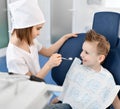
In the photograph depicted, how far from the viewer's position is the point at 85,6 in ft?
11.4

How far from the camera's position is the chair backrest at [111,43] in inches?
53.4

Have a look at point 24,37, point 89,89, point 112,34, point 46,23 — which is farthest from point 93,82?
point 46,23

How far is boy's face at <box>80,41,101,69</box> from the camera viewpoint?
134 cm

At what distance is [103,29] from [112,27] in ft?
0.20

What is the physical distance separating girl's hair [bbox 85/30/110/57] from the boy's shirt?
0.38 feet

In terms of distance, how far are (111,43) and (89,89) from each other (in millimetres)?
301

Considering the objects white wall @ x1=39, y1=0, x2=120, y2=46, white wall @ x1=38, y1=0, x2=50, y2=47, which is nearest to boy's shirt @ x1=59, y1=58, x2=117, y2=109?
white wall @ x1=39, y1=0, x2=120, y2=46

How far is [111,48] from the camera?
1.39 meters

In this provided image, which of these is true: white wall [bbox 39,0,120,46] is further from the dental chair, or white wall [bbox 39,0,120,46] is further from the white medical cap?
the white medical cap

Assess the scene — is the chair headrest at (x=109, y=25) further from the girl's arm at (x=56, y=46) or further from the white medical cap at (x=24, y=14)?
the white medical cap at (x=24, y=14)

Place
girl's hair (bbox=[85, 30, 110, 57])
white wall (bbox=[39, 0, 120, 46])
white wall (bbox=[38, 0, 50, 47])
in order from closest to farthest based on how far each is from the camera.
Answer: girl's hair (bbox=[85, 30, 110, 57]) → white wall (bbox=[39, 0, 120, 46]) → white wall (bbox=[38, 0, 50, 47])

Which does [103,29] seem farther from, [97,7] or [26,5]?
[97,7]

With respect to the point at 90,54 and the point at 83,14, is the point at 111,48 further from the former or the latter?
the point at 83,14

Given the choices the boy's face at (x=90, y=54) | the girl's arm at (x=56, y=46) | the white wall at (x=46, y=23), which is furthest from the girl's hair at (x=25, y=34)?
the white wall at (x=46, y=23)
